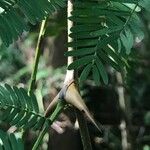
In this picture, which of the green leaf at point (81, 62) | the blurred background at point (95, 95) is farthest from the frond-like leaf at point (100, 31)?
the blurred background at point (95, 95)

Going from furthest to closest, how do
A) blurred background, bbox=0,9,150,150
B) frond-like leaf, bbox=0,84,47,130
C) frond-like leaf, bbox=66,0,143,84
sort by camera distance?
blurred background, bbox=0,9,150,150 < frond-like leaf, bbox=0,84,47,130 < frond-like leaf, bbox=66,0,143,84

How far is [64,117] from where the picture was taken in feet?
4.98

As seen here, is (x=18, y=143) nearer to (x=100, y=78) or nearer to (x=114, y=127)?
(x=100, y=78)

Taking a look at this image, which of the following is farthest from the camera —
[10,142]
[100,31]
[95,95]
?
[95,95]

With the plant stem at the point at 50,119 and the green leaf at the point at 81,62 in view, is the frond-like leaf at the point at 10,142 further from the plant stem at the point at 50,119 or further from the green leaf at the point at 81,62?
the green leaf at the point at 81,62

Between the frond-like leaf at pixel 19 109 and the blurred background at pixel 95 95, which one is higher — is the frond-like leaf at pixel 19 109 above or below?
above

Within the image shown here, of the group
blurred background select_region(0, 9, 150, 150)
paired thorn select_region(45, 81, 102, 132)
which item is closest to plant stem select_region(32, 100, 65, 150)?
paired thorn select_region(45, 81, 102, 132)

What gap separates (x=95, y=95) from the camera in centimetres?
279

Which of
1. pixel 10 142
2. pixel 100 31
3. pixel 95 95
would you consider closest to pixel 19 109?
pixel 10 142

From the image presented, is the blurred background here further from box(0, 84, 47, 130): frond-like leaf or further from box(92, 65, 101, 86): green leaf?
box(92, 65, 101, 86): green leaf

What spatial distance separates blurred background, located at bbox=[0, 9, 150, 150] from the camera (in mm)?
1686

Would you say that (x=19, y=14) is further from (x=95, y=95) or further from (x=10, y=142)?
(x=95, y=95)

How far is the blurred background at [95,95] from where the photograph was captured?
1.69 metres

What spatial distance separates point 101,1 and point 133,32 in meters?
0.05
